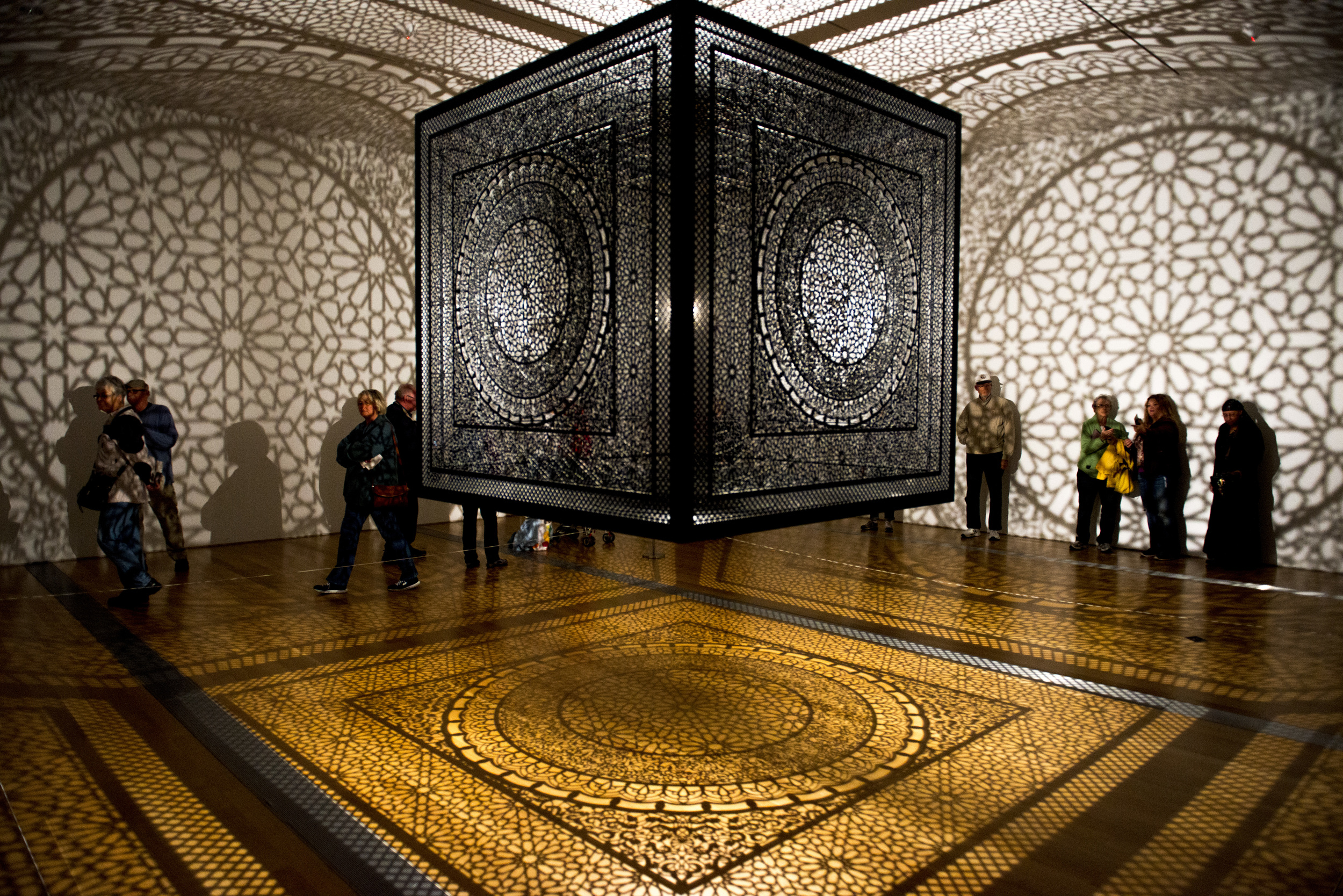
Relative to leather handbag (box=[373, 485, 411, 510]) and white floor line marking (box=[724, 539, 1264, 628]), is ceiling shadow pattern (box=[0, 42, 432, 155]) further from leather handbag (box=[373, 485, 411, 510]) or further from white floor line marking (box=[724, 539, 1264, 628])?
white floor line marking (box=[724, 539, 1264, 628])

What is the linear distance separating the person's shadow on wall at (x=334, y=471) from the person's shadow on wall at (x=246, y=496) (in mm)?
358

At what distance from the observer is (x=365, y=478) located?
5035mm

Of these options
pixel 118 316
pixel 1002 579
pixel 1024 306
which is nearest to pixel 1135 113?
pixel 1024 306

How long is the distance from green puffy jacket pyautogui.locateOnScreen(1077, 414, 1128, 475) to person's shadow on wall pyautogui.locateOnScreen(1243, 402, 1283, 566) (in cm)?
81

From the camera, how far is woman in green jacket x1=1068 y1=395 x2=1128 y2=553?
652cm

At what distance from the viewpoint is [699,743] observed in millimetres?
2859

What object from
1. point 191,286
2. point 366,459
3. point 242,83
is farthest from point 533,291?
point 191,286

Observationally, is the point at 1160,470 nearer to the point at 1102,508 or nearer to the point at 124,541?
the point at 1102,508

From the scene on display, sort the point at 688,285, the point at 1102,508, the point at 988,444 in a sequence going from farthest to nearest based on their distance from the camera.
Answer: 1. the point at 988,444
2. the point at 1102,508
3. the point at 688,285

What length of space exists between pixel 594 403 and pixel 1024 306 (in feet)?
21.8

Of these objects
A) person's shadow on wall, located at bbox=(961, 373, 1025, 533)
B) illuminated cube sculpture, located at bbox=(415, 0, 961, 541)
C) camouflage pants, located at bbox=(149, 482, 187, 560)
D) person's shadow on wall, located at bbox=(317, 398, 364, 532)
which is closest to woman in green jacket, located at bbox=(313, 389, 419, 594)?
camouflage pants, located at bbox=(149, 482, 187, 560)

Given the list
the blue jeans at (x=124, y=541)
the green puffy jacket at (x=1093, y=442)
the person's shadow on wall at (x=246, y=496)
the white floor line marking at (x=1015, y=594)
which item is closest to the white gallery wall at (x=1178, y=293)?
the green puffy jacket at (x=1093, y=442)

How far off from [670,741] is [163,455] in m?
4.18

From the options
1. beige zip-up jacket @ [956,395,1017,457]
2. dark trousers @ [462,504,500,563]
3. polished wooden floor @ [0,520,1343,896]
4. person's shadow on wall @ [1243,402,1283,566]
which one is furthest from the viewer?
beige zip-up jacket @ [956,395,1017,457]
